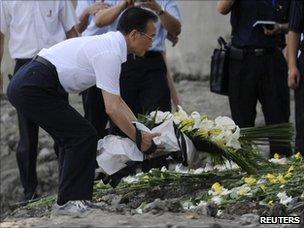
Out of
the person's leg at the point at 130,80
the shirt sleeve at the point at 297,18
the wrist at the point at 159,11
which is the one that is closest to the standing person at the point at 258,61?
the shirt sleeve at the point at 297,18

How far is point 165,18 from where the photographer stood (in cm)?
747

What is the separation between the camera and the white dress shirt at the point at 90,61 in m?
5.79

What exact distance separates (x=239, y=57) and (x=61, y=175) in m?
2.11

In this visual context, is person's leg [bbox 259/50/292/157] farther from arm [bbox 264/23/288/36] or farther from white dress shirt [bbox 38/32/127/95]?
white dress shirt [bbox 38/32/127/95]

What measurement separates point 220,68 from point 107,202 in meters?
1.79

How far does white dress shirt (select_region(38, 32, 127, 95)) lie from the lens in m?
5.79

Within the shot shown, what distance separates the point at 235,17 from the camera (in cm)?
761

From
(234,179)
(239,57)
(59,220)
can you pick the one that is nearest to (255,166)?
(234,179)

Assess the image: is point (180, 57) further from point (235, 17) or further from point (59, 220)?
point (59, 220)

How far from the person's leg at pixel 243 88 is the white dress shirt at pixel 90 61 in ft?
5.84

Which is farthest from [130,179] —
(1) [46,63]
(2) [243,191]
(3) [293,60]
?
(3) [293,60]

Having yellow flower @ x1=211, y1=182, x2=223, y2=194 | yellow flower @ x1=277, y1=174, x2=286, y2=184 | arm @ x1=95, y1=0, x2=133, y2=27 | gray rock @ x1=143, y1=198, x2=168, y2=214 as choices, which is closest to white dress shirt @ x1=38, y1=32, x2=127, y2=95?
gray rock @ x1=143, y1=198, x2=168, y2=214

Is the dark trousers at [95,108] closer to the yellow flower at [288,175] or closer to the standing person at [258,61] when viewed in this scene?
the standing person at [258,61]

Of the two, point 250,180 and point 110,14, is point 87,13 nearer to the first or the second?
point 110,14
